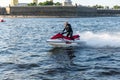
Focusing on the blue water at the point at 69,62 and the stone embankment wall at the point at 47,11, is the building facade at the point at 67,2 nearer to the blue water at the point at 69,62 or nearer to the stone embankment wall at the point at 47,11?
the stone embankment wall at the point at 47,11

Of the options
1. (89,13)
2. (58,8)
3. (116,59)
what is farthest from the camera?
(89,13)

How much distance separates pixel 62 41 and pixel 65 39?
0.27 m

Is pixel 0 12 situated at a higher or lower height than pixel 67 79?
lower

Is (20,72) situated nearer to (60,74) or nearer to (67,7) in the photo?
(60,74)

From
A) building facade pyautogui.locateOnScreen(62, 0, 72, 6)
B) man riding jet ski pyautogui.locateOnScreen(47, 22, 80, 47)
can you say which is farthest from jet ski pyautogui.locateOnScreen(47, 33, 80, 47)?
building facade pyautogui.locateOnScreen(62, 0, 72, 6)

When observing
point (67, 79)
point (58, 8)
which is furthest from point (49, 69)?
point (58, 8)

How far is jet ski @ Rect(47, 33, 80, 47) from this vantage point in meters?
27.0

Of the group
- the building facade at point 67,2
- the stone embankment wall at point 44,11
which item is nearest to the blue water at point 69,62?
the stone embankment wall at point 44,11

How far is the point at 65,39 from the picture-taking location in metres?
27.4

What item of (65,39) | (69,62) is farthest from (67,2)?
(69,62)

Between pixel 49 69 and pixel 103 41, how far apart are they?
11.2 meters

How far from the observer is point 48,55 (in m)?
25.2

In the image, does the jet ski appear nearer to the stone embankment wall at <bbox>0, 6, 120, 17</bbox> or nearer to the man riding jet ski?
the man riding jet ski

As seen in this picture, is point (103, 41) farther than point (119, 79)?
Yes
